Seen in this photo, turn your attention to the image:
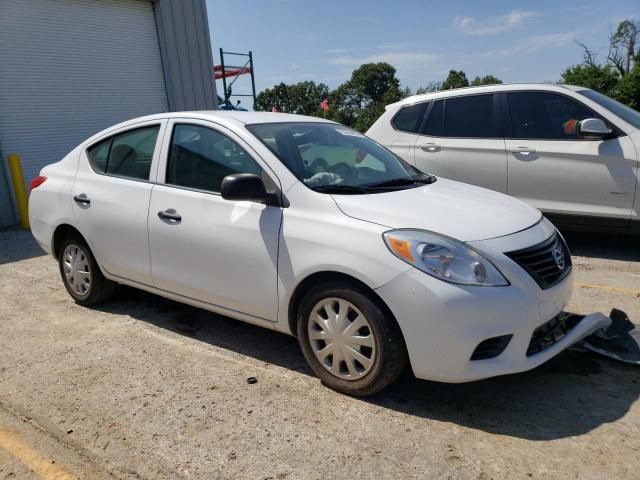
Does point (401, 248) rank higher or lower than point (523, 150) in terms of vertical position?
lower

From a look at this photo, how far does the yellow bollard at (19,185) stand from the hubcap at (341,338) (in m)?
7.88

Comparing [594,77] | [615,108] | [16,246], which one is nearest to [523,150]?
[615,108]

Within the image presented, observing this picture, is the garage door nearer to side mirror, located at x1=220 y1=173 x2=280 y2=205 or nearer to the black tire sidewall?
the black tire sidewall

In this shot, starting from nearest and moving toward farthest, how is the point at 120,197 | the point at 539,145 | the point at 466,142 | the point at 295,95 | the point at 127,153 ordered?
the point at 120,197, the point at 127,153, the point at 539,145, the point at 466,142, the point at 295,95

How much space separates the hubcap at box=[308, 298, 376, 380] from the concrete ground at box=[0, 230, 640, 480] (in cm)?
20

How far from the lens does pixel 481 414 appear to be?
2.84 m

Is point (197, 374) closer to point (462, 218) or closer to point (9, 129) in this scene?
point (462, 218)

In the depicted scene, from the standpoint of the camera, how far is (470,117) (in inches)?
243

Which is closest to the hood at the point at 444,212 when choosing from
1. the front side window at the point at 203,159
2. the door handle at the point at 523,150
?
Answer: the front side window at the point at 203,159

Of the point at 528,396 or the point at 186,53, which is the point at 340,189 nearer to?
the point at 528,396

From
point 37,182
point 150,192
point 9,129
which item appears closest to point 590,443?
point 150,192

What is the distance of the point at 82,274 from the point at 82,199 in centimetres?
67

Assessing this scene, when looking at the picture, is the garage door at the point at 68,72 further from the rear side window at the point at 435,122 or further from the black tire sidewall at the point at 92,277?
the rear side window at the point at 435,122

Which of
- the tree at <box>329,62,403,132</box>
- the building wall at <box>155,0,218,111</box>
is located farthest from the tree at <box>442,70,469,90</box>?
the building wall at <box>155,0,218,111</box>
